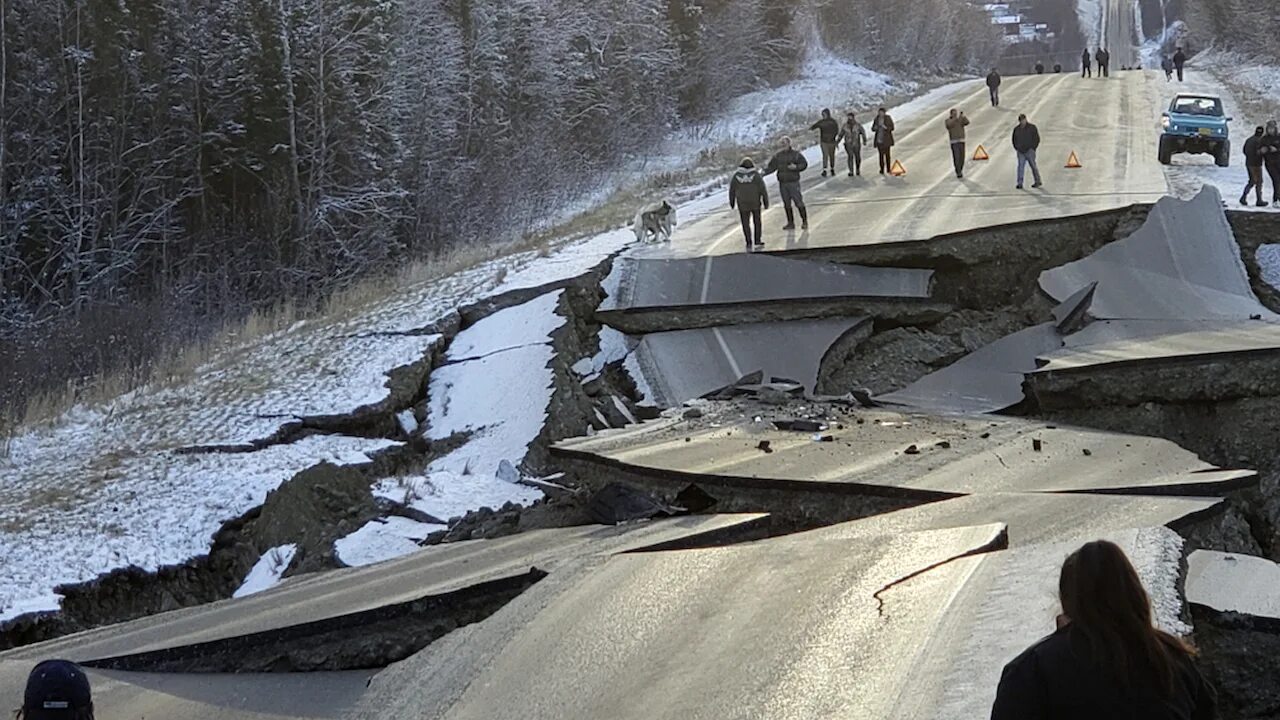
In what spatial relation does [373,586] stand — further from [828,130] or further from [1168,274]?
[828,130]

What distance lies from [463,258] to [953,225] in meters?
7.79

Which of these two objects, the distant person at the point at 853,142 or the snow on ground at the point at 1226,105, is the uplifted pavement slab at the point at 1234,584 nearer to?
the snow on ground at the point at 1226,105

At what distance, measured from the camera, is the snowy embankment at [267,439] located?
10703 millimetres

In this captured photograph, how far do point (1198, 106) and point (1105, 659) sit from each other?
94.1ft

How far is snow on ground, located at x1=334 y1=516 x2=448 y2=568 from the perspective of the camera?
10484mm

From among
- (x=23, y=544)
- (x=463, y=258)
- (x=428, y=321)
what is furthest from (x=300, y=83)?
(x=23, y=544)

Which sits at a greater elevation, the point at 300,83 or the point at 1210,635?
the point at 300,83

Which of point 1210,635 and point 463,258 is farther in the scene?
point 463,258

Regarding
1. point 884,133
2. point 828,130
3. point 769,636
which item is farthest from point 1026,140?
point 769,636

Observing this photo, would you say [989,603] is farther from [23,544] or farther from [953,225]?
[953,225]

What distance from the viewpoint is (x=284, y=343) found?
16.6 meters

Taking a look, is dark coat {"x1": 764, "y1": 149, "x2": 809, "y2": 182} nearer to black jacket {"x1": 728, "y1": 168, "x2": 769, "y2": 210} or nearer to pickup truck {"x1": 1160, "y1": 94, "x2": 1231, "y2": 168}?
black jacket {"x1": 728, "y1": 168, "x2": 769, "y2": 210}

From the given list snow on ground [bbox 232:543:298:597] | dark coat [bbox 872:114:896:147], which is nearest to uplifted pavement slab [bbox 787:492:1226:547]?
snow on ground [bbox 232:543:298:597]

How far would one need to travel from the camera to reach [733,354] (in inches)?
607
